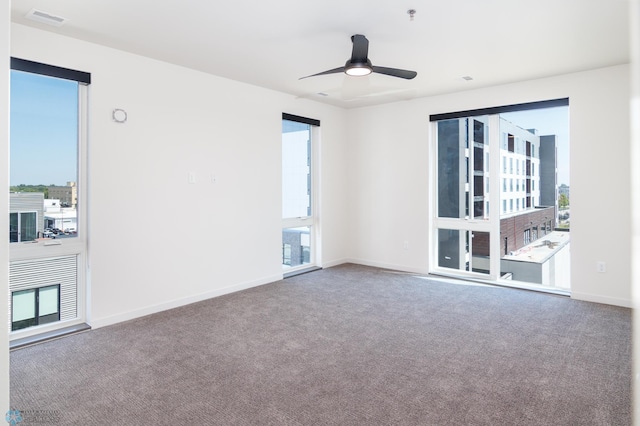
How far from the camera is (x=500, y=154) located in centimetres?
513

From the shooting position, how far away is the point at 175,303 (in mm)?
4129

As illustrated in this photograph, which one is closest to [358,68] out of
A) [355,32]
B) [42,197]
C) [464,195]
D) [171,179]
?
[355,32]

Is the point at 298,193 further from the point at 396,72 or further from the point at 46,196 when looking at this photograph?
the point at 46,196

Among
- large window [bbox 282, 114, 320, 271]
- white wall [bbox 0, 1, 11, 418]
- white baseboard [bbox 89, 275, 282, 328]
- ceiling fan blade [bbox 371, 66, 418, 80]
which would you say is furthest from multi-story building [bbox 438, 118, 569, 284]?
white wall [bbox 0, 1, 11, 418]

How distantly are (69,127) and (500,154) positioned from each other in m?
5.06

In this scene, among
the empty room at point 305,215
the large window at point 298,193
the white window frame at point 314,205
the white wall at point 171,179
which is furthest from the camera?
the white window frame at point 314,205

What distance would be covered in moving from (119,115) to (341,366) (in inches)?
121

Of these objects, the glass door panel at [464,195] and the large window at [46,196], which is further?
the glass door panel at [464,195]

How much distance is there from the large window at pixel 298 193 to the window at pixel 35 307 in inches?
111

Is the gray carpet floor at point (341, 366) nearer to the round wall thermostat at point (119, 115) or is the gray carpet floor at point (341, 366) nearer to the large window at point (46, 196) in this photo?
the large window at point (46, 196)

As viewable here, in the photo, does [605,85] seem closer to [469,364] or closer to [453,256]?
[453,256]

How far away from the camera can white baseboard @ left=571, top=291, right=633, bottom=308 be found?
4.10 meters

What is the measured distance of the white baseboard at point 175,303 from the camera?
141 inches

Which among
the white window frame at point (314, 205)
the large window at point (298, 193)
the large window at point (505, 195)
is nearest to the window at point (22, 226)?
the large window at point (298, 193)
